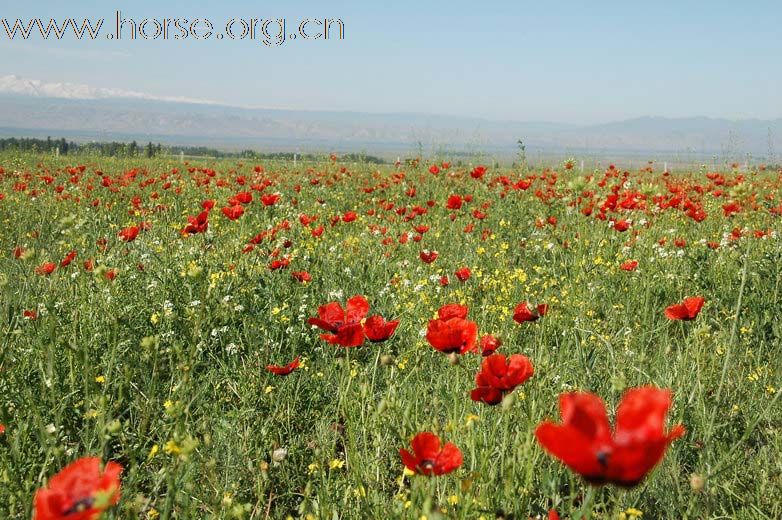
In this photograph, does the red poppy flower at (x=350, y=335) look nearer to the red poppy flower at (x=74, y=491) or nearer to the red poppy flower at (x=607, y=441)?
the red poppy flower at (x=74, y=491)

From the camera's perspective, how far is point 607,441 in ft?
2.80

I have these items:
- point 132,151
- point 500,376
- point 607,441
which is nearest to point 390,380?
point 500,376

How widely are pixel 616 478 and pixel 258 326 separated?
2.67m

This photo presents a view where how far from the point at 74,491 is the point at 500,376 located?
3.29 feet

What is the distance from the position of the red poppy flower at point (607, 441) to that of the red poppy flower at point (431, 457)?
64cm

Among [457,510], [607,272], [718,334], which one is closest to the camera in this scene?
[457,510]

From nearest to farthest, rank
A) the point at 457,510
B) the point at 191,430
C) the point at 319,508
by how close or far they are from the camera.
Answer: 1. the point at 457,510
2. the point at 319,508
3. the point at 191,430

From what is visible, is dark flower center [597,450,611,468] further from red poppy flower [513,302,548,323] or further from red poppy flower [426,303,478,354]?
red poppy flower [513,302,548,323]

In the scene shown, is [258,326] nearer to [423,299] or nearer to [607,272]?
[423,299]

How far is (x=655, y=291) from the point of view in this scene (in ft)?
13.8

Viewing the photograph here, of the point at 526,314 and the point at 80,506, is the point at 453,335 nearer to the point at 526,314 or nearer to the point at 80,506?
the point at 526,314

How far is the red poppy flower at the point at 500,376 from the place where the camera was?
1649mm

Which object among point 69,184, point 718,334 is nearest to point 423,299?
point 718,334

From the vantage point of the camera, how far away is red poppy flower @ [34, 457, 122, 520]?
38.4 inches
